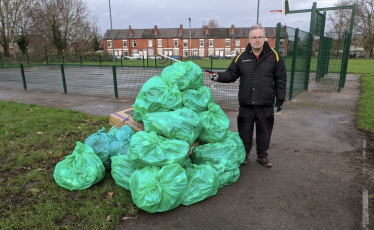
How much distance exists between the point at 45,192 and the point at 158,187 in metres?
1.53

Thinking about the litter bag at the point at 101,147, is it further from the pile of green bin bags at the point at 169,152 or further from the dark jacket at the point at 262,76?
the dark jacket at the point at 262,76

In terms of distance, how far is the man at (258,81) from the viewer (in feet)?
11.7

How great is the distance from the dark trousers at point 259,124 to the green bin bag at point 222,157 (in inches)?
17.2

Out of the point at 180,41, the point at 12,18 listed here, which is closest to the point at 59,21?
the point at 12,18

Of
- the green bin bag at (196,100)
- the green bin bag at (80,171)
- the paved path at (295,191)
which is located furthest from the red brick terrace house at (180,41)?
the green bin bag at (80,171)

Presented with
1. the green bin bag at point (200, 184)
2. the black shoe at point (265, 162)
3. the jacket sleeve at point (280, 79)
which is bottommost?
the black shoe at point (265, 162)

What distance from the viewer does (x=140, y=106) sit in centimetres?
342

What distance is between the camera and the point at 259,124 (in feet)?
12.4

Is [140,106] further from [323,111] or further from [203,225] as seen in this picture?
[323,111]

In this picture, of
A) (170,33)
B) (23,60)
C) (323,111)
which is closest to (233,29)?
(170,33)

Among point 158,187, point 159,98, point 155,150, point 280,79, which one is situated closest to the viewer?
point 158,187

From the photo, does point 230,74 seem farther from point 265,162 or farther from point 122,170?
point 122,170

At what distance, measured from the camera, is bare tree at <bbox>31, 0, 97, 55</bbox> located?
36.2 metres

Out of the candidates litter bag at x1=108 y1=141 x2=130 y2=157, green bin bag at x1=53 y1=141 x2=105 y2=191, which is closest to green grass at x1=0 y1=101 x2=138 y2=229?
green bin bag at x1=53 y1=141 x2=105 y2=191
